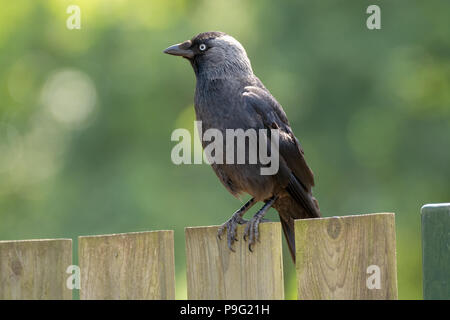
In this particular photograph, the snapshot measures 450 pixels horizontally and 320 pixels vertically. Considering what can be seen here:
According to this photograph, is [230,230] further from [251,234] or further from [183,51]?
[183,51]

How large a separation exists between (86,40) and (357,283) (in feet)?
22.9

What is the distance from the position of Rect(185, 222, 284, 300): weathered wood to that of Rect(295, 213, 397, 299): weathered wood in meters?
0.14

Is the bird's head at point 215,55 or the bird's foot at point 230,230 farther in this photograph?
the bird's head at point 215,55

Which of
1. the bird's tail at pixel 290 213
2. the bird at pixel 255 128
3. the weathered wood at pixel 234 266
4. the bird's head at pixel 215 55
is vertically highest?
the bird's head at pixel 215 55

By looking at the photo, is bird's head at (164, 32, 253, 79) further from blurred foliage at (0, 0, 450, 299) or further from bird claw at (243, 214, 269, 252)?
blurred foliage at (0, 0, 450, 299)

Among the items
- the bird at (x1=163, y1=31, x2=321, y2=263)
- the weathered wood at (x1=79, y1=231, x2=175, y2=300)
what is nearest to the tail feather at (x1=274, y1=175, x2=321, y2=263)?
the bird at (x1=163, y1=31, x2=321, y2=263)

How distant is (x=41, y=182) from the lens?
9266mm

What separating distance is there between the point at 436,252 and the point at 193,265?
36.7 inches

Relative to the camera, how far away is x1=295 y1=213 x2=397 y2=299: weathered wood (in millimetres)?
2508

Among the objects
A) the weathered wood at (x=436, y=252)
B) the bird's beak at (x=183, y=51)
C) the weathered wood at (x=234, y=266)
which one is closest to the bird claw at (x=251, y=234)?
the weathered wood at (x=234, y=266)

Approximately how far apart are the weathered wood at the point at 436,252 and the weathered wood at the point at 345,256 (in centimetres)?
12

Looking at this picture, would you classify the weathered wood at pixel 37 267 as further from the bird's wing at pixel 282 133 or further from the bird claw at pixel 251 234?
the bird's wing at pixel 282 133

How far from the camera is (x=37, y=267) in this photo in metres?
2.80

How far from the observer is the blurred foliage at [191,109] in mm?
8484
